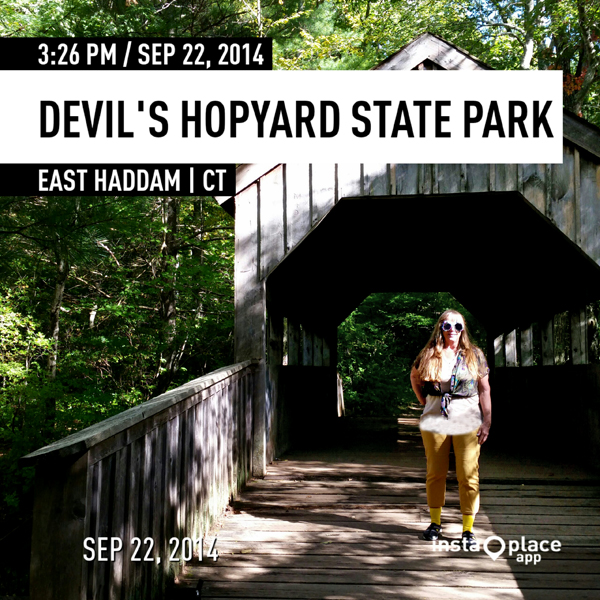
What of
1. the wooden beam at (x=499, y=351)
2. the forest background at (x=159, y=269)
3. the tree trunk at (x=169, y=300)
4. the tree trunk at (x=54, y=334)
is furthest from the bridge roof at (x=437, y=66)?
the wooden beam at (x=499, y=351)

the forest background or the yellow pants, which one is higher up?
the forest background

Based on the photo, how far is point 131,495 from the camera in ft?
9.53

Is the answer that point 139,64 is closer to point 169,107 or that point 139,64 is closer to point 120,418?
point 169,107

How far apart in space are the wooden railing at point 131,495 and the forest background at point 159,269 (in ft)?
12.8

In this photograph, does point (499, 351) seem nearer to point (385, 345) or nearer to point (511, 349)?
point (511, 349)

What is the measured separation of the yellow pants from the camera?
160 inches

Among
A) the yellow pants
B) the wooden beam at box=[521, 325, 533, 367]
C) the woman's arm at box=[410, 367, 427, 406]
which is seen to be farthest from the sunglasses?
the wooden beam at box=[521, 325, 533, 367]

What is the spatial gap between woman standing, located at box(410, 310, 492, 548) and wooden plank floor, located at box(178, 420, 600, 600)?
1.61 ft

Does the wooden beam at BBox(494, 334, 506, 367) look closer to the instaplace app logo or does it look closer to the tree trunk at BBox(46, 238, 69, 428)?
the tree trunk at BBox(46, 238, 69, 428)

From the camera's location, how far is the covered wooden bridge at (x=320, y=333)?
8.54ft

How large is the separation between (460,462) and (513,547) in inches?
29.5

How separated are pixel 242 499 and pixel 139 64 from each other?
4.11 metres

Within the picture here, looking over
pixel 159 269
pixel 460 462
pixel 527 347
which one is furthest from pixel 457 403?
pixel 159 269

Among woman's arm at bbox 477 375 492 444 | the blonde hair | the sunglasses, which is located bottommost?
woman's arm at bbox 477 375 492 444
